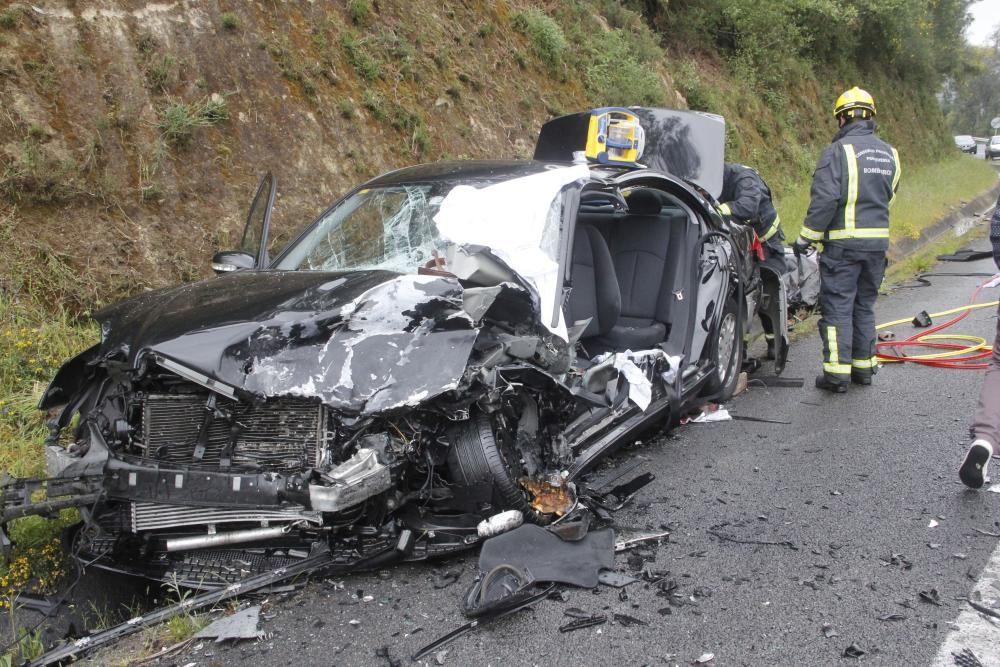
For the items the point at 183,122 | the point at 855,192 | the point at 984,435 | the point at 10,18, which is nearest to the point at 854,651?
the point at 984,435

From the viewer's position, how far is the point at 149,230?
6.20 m

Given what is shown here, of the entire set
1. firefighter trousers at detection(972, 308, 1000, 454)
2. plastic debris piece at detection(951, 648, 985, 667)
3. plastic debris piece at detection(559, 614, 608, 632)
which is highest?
firefighter trousers at detection(972, 308, 1000, 454)

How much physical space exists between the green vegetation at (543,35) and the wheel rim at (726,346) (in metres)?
7.46

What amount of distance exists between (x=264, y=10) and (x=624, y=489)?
624cm

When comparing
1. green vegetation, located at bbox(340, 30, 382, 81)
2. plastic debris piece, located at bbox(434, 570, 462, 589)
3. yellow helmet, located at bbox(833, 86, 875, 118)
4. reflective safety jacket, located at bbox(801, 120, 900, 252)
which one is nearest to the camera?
plastic debris piece, located at bbox(434, 570, 462, 589)

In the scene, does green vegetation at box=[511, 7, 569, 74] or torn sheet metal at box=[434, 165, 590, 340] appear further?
green vegetation at box=[511, 7, 569, 74]

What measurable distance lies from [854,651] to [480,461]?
1.43 metres

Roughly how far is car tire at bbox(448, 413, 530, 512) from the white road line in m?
1.54

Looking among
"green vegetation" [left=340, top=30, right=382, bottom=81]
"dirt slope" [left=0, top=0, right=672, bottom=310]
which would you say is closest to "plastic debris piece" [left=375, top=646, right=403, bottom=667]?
"dirt slope" [left=0, top=0, right=672, bottom=310]

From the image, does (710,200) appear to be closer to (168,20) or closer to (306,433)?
(306,433)

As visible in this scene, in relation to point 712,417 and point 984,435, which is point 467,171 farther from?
point 984,435

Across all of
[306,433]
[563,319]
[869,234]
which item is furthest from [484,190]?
[869,234]

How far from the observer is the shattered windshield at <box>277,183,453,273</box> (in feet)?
13.2

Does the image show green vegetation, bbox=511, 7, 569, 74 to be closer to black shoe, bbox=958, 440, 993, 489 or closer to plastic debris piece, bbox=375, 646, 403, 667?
black shoe, bbox=958, 440, 993, 489
